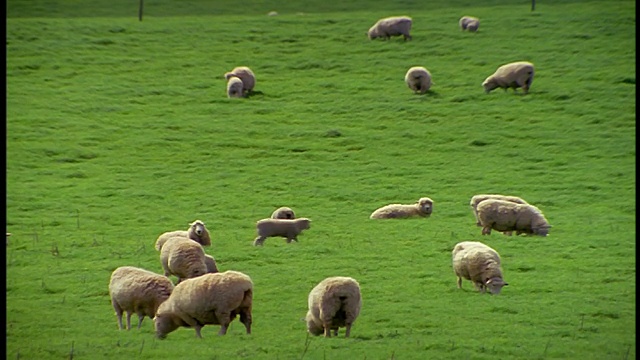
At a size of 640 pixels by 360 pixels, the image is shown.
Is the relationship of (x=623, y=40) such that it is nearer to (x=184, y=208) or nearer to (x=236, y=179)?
(x=236, y=179)

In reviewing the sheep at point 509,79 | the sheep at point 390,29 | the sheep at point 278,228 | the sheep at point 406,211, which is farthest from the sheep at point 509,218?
the sheep at point 390,29

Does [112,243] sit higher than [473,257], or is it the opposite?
[473,257]

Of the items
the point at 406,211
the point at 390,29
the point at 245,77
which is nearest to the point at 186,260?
the point at 406,211

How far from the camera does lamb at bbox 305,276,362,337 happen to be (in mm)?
14641

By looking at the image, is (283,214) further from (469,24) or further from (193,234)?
(469,24)

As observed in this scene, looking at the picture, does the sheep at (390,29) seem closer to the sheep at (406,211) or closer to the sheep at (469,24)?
the sheep at (469,24)

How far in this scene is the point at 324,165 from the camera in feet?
95.5

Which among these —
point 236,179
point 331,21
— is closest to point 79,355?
point 236,179

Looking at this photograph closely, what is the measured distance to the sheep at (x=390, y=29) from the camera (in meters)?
41.9

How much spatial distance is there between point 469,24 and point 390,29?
2.92 m

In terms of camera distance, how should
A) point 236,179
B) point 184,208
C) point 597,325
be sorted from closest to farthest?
point 597,325 → point 184,208 → point 236,179

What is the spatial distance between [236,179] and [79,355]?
13.6 m

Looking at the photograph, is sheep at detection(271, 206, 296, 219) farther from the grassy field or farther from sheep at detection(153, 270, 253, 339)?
sheep at detection(153, 270, 253, 339)

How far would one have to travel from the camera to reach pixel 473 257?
1745cm
